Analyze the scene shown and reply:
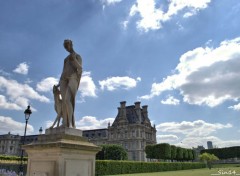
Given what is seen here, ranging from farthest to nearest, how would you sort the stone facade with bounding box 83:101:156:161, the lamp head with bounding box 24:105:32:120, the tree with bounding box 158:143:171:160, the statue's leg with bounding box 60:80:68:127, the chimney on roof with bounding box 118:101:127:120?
1. the chimney on roof with bounding box 118:101:127:120
2. the stone facade with bounding box 83:101:156:161
3. the tree with bounding box 158:143:171:160
4. the lamp head with bounding box 24:105:32:120
5. the statue's leg with bounding box 60:80:68:127

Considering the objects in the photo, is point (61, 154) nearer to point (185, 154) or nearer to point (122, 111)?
point (185, 154)

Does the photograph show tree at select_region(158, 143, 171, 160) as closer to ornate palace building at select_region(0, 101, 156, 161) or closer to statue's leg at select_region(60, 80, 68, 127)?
ornate palace building at select_region(0, 101, 156, 161)

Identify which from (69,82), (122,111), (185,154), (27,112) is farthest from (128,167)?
(122,111)

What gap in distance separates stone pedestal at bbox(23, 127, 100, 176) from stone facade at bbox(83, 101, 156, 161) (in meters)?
71.4

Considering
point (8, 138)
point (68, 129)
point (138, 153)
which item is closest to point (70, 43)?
point (68, 129)

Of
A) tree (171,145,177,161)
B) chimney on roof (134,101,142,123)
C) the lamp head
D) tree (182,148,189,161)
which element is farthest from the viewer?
chimney on roof (134,101,142,123)

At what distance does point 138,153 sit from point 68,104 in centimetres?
7206

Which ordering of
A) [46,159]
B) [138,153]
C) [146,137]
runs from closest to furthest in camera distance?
[46,159], [138,153], [146,137]

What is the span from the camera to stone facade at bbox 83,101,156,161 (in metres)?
76.2

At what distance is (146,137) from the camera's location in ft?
265

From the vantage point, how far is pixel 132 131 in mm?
77125

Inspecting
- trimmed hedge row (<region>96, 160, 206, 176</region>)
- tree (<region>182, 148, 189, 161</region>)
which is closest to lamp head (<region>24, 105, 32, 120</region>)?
trimmed hedge row (<region>96, 160, 206, 176</region>)

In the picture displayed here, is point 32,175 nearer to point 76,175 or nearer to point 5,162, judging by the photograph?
point 76,175

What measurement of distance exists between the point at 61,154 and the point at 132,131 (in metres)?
73.0
